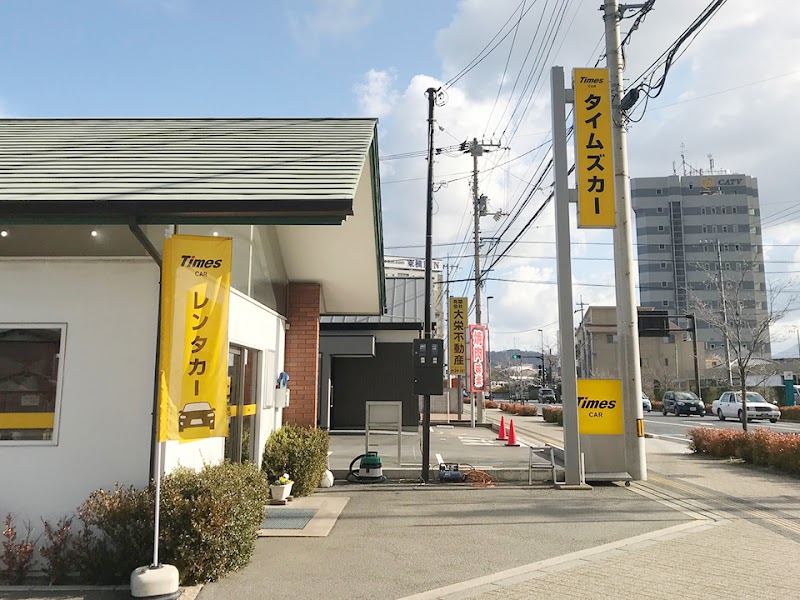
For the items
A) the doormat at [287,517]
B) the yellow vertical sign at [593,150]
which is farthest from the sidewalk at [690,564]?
the yellow vertical sign at [593,150]

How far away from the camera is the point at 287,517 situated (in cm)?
820

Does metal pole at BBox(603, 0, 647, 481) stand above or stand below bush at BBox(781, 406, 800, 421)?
above

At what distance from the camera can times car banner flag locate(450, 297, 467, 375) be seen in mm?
28422

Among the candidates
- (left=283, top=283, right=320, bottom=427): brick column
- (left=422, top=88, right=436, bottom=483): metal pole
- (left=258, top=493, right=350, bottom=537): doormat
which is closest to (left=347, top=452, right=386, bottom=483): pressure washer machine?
(left=422, top=88, right=436, bottom=483): metal pole

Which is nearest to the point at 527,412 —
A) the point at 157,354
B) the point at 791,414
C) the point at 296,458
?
the point at 791,414

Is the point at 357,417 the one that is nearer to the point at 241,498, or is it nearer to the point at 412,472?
the point at 412,472

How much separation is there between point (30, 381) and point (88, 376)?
2.07 feet

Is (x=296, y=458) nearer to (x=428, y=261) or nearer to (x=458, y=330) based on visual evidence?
(x=428, y=261)

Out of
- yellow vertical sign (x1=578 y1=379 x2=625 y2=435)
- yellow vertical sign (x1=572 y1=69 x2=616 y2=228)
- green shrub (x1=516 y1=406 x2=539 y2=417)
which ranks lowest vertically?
green shrub (x1=516 y1=406 x2=539 y2=417)

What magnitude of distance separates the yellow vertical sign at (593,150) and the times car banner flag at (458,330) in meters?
17.1

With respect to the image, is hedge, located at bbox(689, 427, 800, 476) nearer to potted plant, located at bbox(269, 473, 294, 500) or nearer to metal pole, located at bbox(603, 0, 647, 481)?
metal pole, located at bbox(603, 0, 647, 481)

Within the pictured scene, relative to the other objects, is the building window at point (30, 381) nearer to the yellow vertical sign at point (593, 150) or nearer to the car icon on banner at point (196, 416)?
the car icon on banner at point (196, 416)

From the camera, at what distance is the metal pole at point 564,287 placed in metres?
10.9

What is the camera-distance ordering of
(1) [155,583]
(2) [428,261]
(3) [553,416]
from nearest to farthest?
1. (1) [155,583]
2. (2) [428,261]
3. (3) [553,416]
